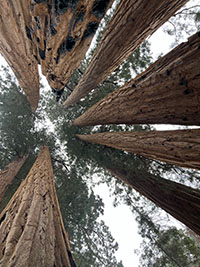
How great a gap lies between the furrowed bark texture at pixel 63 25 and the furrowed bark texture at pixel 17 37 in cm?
21

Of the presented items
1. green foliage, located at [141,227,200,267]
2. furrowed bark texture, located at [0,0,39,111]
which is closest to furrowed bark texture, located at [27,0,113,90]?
furrowed bark texture, located at [0,0,39,111]

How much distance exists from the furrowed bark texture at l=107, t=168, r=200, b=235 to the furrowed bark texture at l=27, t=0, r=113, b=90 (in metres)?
3.83

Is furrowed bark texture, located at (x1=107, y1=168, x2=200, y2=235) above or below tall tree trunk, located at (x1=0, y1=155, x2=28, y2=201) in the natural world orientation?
below

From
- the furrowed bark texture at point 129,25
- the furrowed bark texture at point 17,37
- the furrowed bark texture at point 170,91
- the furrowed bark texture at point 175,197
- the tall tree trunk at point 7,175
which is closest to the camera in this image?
the furrowed bark texture at point 170,91

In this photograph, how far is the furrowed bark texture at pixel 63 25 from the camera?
5.49ft

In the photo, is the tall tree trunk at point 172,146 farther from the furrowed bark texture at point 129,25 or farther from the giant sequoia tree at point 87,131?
the furrowed bark texture at point 129,25

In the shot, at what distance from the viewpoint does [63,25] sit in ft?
6.16

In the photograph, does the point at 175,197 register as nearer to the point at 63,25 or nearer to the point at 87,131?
the point at 63,25

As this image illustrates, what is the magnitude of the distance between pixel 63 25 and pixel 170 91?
1630 millimetres

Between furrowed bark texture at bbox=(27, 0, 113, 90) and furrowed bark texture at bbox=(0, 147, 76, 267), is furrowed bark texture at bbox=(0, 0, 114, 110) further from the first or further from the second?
furrowed bark texture at bbox=(0, 147, 76, 267)

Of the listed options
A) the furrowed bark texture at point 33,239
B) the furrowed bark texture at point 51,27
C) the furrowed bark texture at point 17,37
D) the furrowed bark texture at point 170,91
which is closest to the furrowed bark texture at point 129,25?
the furrowed bark texture at point 51,27

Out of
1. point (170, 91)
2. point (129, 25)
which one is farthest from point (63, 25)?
point (129, 25)

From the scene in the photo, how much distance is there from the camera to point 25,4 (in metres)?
2.08

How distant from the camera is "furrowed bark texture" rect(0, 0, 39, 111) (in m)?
2.14
